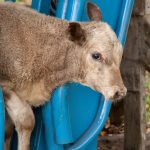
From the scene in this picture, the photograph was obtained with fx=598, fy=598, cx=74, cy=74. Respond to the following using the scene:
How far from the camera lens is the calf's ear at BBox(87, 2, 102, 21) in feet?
14.9

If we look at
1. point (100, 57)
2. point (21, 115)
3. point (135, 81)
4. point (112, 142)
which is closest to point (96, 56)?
point (100, 57)

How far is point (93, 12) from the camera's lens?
4578mm

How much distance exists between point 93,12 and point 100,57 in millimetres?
466

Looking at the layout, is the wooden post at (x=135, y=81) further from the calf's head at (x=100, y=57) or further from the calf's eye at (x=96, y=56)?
the calf's eye at (x=96, y=56)

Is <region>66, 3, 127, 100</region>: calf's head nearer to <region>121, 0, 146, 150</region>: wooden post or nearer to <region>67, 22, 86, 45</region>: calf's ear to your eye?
<region>67, 22, 86, 45</region>: calf's ear

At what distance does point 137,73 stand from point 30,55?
1.54 meters

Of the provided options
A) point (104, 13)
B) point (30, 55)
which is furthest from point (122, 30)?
point (30, 55)

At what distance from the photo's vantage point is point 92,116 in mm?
5121

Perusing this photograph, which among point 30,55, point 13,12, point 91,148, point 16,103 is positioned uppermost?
point 13,12

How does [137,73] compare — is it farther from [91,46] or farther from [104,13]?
[91,46]

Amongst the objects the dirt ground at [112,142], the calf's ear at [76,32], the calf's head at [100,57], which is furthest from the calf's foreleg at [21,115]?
the dirt ground at [112,142]

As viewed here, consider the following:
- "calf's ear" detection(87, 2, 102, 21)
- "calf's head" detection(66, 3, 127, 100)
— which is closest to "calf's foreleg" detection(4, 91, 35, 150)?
"calf's head" detection(66, 3, 127, 100)

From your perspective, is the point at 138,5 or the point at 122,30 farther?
the point at 138,5

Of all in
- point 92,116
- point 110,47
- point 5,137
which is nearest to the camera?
point 110,47
